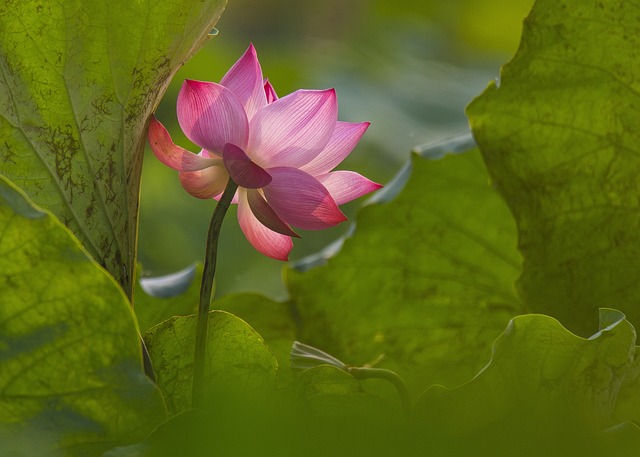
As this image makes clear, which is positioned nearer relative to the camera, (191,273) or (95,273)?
(95,273)

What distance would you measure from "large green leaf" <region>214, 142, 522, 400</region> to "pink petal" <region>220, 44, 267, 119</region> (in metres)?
→ 0.25

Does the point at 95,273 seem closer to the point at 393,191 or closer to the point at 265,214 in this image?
the point at 265,214

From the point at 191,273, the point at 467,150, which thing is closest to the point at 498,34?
the point at 467,150

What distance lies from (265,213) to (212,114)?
0.05 metres

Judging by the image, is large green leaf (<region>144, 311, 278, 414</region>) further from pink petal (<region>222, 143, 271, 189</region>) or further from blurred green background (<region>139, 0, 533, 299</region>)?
blurred green background (<region>139, 0, 533, 299</region>)

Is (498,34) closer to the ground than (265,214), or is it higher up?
closer to the ground

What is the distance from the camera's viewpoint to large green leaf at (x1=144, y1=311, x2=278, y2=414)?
1.21 feet

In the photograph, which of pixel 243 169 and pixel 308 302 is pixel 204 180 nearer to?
pixel 243 169

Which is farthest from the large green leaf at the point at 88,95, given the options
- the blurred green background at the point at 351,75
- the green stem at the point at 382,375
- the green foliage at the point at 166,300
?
the blurred green background at the point at 351,75

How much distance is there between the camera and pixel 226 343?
1.22 ft

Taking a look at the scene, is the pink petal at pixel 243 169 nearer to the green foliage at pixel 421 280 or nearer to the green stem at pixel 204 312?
the green stem at pixel 204 312

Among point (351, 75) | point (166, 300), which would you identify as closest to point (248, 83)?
point (166, 300)

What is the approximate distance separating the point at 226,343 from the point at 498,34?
5.69 ft

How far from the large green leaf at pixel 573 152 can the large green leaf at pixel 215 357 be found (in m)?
0.19
